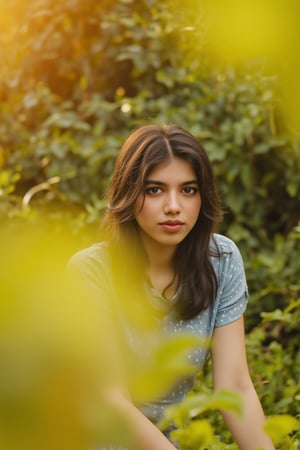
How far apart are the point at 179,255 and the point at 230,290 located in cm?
20

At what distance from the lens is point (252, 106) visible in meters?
3.77

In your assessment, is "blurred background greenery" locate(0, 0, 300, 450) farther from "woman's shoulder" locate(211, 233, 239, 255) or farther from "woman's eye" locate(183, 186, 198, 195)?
"woman's eye" locate(183, 186, 198, 195)

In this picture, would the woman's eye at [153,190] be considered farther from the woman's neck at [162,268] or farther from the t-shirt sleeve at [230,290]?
the t-shirt sleeve at [230,290]

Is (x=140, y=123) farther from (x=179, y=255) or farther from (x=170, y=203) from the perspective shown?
(x=170, y=203)

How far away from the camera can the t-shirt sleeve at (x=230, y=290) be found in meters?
2.38

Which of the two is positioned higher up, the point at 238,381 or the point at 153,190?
the point at 153,190

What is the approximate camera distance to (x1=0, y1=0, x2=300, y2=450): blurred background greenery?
3.62 metres

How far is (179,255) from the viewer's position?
2.39 m

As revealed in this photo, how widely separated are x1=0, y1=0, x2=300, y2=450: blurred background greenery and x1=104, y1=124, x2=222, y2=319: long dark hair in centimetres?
61

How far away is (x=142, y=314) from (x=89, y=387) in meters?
0.05

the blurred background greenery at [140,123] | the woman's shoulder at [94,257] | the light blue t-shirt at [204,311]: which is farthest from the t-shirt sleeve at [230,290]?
the blurred background greenery at [140,123]

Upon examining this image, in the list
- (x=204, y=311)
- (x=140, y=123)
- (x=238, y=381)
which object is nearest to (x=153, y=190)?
(x=204, y=311)

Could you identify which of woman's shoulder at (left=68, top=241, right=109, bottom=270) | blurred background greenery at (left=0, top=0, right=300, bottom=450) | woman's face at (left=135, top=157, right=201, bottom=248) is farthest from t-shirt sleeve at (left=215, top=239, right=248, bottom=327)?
blurred background greenery at (left=0, top=0, right=300, bottom=450)

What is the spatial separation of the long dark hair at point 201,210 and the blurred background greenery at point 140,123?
608 mm
